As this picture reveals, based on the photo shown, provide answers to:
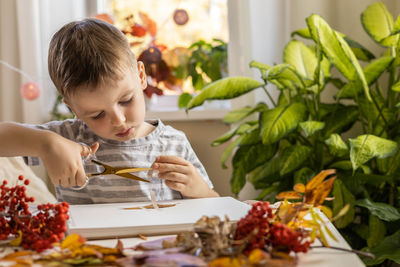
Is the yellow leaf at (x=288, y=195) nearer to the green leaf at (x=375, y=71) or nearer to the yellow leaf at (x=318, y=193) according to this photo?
the yellow leaf at (x=318, y=193)

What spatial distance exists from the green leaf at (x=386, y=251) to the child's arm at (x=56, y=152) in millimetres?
814

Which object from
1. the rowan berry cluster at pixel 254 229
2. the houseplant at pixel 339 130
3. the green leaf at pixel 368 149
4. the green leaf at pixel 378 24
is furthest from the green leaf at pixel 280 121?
the rowan berry cluster at pixel 254 229

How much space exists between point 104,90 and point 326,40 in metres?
0.82

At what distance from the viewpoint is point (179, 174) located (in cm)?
98

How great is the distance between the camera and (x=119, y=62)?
1001 millimetres

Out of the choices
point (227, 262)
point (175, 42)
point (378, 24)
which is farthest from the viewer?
point (175, 42)

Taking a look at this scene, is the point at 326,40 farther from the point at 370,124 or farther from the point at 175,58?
the point at 175,58

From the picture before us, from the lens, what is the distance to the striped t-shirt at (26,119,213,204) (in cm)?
118

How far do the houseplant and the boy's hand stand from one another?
1.66 ft

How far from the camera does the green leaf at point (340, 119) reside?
1644 mm

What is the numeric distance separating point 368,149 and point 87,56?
0.81m

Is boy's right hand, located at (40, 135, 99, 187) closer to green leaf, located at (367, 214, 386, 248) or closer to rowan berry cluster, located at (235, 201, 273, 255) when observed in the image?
rowan berry cluster, located at (235, 201, 273, 255)

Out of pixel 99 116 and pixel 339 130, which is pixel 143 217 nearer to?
pixel 99 116

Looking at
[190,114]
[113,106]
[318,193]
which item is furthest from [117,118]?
[190,114]
